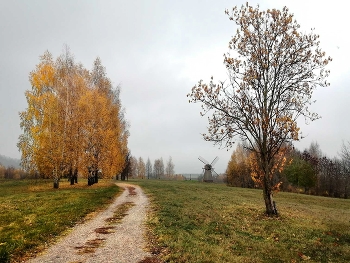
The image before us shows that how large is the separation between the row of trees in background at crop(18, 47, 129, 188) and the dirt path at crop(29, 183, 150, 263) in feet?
51.8

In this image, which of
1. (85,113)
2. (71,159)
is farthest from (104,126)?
(71,159)

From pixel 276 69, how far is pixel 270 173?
6819mm

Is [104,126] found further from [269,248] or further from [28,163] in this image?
[269,248]

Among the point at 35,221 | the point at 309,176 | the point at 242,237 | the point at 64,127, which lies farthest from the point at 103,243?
the point at 309,176


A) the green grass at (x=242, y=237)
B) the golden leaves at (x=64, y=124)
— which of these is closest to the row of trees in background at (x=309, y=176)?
the golden leaves at (x=64, y=124)

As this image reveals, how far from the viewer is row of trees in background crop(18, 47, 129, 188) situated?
2797 cm

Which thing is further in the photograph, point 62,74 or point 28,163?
point 62,74

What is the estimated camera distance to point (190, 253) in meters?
8.80

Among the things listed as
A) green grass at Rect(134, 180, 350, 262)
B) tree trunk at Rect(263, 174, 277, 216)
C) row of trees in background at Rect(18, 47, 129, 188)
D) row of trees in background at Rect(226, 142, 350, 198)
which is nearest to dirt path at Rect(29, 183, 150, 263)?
green grass at Rect(134, 180, 350, 262)

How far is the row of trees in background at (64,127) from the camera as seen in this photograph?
91.8 ft

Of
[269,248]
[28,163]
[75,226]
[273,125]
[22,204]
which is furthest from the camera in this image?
[28,163]

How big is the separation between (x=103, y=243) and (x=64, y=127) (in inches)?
868

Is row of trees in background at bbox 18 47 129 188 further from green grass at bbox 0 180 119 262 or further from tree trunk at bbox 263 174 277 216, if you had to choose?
tree trunk at bbox 263 174 277 216

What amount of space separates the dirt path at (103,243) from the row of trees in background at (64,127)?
15789 millimetres
